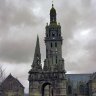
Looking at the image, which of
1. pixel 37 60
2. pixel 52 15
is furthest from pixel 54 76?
pixel 52 15

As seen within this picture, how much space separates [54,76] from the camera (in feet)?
340

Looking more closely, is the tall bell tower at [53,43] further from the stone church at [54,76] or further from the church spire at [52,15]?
the church spire at [52,15]

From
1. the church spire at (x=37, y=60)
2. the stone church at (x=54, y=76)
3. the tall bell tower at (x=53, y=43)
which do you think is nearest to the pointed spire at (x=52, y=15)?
the stone church at (x=54, y=76)

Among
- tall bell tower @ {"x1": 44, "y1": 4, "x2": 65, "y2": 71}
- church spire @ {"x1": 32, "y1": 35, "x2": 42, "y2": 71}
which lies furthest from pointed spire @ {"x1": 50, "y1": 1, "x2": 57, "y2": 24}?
church spire @ {"x1": 32, "y1": 35, "x2": 42, "y2": 71}

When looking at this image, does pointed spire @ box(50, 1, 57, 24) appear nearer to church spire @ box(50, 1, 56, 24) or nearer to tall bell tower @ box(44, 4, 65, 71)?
church spire @ box(50, 1, 56, 24)

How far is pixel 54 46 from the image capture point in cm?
13112

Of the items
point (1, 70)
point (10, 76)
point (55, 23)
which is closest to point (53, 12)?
point (55, 23)

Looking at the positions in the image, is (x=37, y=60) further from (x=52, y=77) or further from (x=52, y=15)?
(x=52, y=15)

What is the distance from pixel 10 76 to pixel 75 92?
25895 millimetres

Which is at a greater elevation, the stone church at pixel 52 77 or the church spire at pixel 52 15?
the church spire at pixel 52 15

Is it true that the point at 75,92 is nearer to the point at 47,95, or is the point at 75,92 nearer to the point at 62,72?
the point at 47,95

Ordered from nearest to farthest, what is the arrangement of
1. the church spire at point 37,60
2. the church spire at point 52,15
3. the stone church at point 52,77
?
the stone church at point 52,77 → the church spire at point 37,60 → the church spire at point 52,15

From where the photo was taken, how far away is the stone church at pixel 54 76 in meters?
103

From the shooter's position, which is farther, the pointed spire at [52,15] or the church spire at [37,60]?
the pointed spire at [52,15]
